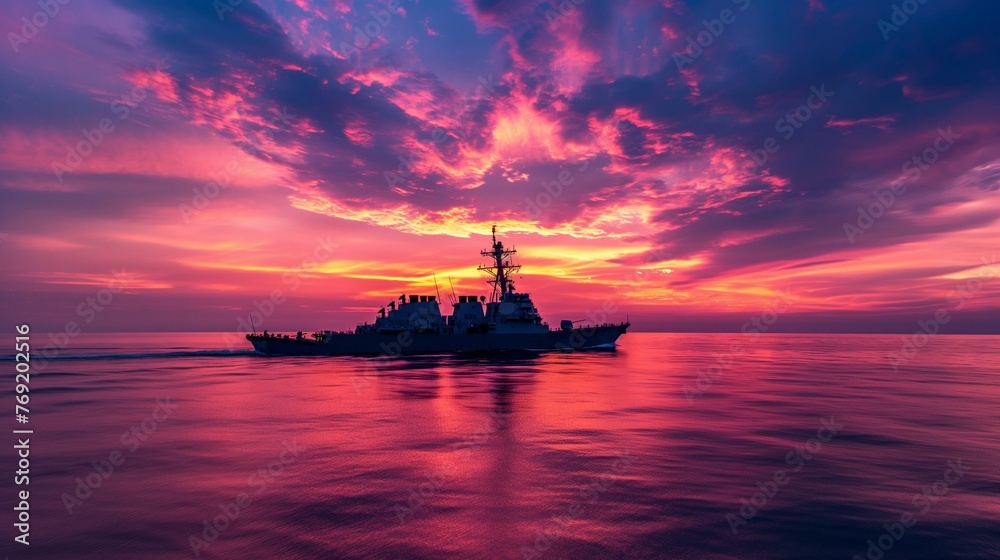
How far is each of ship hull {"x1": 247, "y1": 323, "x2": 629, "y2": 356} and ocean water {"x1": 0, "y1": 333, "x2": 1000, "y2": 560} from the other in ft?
120

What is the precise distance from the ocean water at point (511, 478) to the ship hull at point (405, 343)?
36707mm

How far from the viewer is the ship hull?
63125 mm

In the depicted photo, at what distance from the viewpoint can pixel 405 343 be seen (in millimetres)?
64125

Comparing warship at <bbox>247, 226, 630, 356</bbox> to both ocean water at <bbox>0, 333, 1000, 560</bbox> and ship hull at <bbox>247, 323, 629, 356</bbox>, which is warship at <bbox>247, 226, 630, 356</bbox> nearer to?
ship hull at <bbox>247, 323, 629, 356</bbox>

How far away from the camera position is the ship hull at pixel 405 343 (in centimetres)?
6312

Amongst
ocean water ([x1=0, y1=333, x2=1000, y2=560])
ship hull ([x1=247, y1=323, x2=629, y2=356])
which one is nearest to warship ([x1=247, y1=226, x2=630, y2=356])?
ship hull ([x1=247, y1=323, x2=629, y2=356])

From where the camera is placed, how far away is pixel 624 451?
15.0 m

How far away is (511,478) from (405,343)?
53813 millimetres

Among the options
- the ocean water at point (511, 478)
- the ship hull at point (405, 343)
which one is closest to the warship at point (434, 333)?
the ship hull at point (405, 343)

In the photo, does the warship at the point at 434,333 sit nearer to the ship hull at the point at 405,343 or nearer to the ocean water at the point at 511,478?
the ship hull at the point at 405,343

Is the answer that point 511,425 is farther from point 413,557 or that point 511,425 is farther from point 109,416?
point 109,416

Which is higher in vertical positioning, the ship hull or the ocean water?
the ship hull

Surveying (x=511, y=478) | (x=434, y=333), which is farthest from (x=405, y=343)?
(x=511, y=478)

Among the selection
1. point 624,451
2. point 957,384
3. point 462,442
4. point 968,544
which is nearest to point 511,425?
point 462,442
